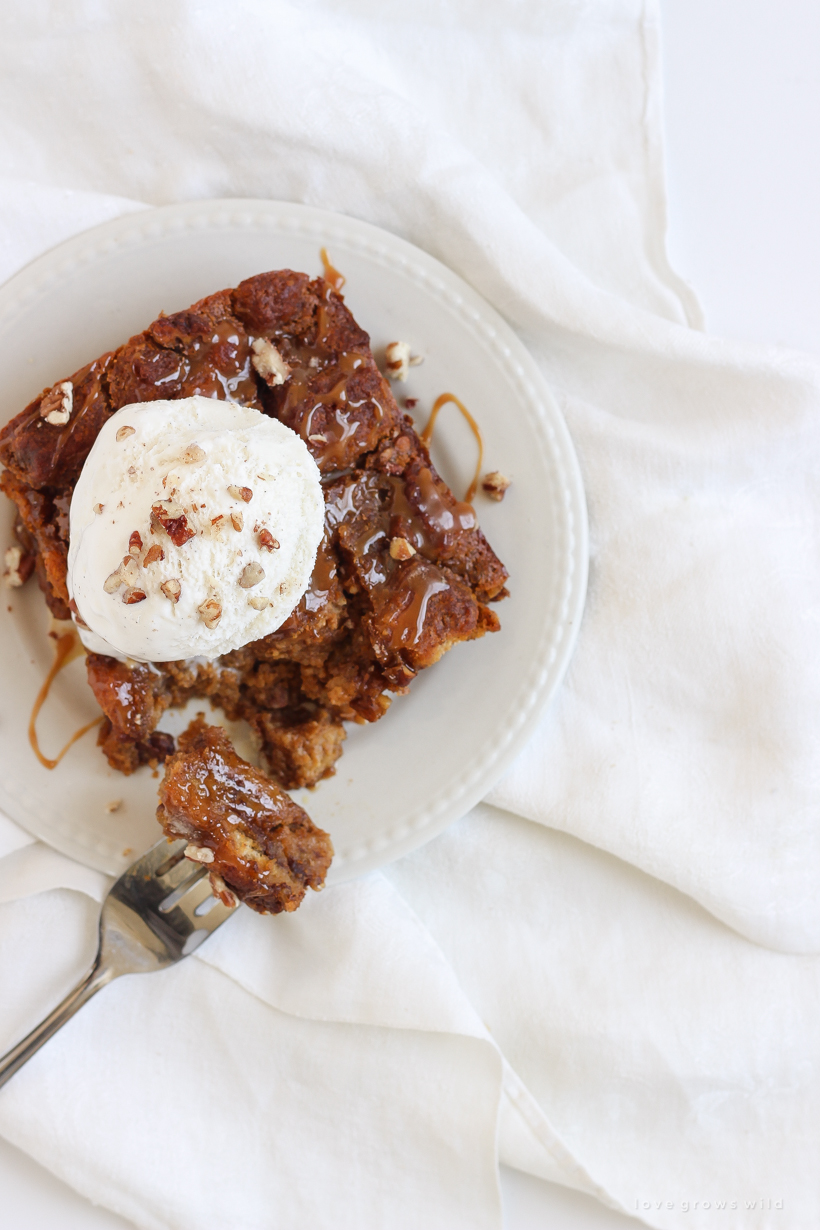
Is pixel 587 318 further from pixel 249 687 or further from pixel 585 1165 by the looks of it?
pixel 585 1165

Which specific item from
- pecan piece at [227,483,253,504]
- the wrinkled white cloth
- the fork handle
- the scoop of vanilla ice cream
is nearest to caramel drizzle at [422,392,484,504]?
the wrinkled white cloth

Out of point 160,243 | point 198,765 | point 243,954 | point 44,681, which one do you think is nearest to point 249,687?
point 198,765

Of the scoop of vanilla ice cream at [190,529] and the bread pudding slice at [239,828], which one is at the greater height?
the scoop of vanilla ice cream at [190,529]

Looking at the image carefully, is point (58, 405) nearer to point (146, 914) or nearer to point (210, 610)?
point (210, 610)

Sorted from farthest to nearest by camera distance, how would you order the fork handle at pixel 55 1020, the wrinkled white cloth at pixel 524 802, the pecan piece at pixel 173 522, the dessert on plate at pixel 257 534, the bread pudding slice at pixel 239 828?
the wrinkled white cloth at pixel 524 802 → the fork handle at pixel 55 1020 → the bread pudding slice at pixel 239 828 → the dessert on plate at pixel 257 534 → the pecan piece at pixel 173 522

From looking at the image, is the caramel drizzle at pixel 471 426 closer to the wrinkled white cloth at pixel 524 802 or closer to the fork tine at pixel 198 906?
the wrinkled white cloth at pixel 524 802

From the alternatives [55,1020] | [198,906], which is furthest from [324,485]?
[55,1020]

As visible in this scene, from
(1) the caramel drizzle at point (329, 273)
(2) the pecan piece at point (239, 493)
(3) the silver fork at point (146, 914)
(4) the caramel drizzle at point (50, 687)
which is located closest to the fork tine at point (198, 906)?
(3) the silver fork at point (146, 914)

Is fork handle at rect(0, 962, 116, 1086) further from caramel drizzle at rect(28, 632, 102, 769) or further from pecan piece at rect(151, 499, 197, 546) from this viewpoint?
pecan piece at rect(151, 499, 197, 546)
